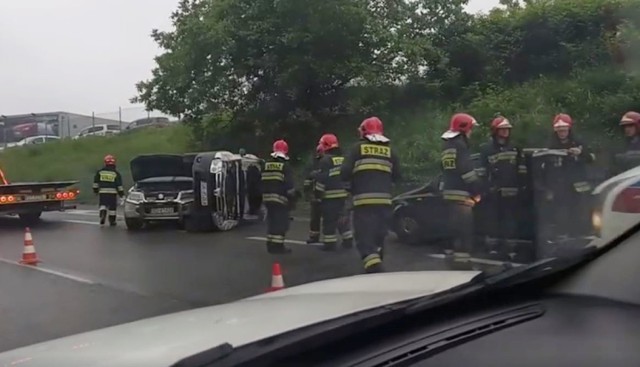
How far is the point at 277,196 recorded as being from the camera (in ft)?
32.5

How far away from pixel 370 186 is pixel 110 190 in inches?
342

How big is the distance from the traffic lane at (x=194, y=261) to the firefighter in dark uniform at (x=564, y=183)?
1.23m

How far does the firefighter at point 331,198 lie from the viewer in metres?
9.54

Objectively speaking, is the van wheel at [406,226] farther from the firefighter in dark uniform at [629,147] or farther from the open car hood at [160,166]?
the open car hood at [160,166]

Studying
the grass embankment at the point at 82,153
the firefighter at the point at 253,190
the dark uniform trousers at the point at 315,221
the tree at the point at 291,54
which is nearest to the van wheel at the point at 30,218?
the grass embankment at the point at 82,153

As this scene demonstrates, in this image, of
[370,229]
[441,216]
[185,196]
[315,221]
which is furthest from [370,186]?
[185,196]

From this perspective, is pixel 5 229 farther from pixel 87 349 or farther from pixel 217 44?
pixel 87 349

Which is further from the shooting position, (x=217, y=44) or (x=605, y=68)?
(x=217, y=44)

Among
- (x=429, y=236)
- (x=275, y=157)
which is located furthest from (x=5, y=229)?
(x=429, y=236)

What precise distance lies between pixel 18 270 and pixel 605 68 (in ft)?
30.0

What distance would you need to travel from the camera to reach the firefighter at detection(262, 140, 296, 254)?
9.85 m

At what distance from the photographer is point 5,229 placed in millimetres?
15039

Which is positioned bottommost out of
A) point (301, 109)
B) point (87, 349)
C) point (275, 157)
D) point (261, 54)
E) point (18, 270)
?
point (18, 270)

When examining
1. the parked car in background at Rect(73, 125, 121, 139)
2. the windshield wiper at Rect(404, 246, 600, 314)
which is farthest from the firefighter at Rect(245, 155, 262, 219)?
the parked car in background at Rect(73, 125, 121, 139)
